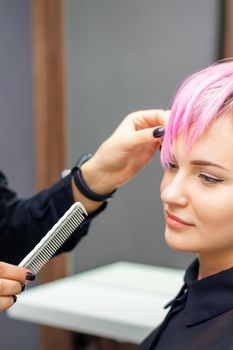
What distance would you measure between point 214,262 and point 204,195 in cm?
12

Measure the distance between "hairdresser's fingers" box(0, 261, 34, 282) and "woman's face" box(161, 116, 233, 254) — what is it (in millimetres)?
220

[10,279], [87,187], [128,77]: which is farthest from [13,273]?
[128,77]

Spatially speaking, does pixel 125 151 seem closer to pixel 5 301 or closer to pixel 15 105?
pixel 5 301

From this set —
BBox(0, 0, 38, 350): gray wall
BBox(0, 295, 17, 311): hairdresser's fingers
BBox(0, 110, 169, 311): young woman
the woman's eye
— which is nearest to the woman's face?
the woman's eye

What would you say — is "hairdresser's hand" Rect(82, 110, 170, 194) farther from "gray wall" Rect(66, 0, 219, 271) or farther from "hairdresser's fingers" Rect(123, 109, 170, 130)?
"gray wall" Rect(66, 0, 219, 271)

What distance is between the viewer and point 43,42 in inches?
62.8

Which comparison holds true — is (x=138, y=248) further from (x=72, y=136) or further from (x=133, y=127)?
(x=133, y=127)

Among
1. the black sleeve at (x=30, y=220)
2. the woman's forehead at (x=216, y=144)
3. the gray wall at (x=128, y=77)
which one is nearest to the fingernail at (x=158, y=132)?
the woman's forehead at (x=216, y=144)

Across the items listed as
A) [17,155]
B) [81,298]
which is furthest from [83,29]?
[81,298]

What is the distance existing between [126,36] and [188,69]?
22 centimetres

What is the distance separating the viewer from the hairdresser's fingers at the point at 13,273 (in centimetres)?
69

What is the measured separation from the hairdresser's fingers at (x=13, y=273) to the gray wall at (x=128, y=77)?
0.85 m

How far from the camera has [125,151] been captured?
0.94 m

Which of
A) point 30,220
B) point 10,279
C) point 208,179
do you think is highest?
point 208,179
